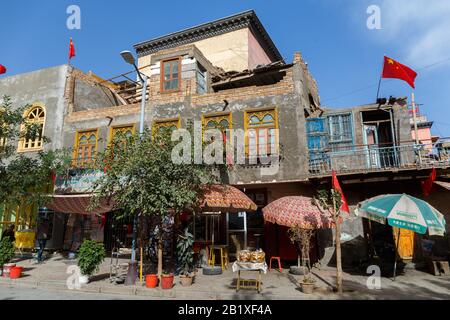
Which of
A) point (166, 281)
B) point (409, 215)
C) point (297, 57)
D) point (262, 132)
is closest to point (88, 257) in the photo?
point (166, 281)

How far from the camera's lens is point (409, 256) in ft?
43.2

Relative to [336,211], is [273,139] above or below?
above

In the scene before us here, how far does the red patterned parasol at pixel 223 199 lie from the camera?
10711 mm

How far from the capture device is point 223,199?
10961mm

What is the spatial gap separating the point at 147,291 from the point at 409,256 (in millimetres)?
10453

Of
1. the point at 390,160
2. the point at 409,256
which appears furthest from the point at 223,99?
the point at 409,256

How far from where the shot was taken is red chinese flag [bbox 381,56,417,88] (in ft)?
46.9

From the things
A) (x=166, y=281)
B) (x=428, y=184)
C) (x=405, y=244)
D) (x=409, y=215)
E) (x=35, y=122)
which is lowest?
(x=166, y=281)

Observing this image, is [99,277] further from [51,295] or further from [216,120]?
[216,120]

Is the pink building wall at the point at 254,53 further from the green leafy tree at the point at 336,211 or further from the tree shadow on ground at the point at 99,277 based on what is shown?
the tree shadow on ground at the point at 99,277

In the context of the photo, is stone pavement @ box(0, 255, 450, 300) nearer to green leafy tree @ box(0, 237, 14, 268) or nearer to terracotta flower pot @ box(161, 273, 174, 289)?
terracotta flower pot @ box(161, 273, 174, 289)

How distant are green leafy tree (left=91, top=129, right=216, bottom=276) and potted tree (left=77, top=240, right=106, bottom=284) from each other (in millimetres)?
1390

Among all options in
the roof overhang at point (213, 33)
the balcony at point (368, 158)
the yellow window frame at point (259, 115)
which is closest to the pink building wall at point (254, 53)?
the roof overhang at point (213, 33)

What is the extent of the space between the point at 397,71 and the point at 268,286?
36.3ft
